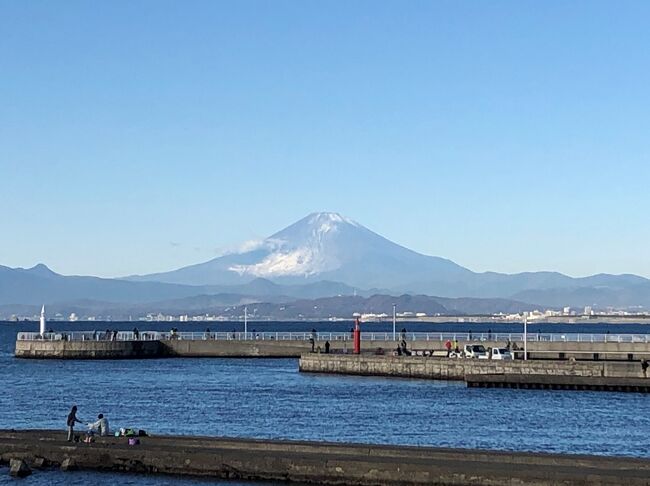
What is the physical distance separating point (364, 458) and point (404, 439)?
43.3 ft

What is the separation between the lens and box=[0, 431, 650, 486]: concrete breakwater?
34.0 meters

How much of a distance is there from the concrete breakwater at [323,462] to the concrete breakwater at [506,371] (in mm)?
32961

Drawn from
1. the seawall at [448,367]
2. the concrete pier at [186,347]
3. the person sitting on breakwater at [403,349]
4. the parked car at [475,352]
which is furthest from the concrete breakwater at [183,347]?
the seawall at [448,367]

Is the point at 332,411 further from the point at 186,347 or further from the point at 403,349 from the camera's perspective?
the point at 186,347

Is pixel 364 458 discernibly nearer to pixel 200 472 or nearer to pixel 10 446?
pixel 200 472

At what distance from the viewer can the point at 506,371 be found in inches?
2955

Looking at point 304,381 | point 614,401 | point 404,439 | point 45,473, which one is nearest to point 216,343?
point 304,381

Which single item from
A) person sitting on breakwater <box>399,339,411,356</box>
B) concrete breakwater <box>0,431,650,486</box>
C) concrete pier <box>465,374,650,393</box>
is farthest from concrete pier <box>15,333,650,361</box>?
concrete breakwater <box>0,431,650,486</box>

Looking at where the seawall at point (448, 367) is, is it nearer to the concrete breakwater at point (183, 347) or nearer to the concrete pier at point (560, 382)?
the concrete pier at point (560, 382)

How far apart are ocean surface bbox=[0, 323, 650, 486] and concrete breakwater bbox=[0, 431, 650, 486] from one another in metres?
0.69

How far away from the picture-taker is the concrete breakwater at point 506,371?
229 ft

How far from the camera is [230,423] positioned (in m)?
56.8

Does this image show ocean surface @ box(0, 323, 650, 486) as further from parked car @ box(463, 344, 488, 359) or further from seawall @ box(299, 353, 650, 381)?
parked car @ box(463, 344, 488, 359)

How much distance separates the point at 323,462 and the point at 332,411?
80.2 feet
